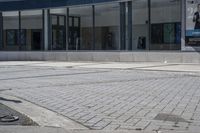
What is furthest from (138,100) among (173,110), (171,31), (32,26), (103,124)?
(32,26)

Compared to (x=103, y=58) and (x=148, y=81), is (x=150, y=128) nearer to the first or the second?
(x=148, y=81)

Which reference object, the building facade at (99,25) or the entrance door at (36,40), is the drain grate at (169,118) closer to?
the building facade at (99,25)

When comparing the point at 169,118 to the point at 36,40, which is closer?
the point at 169,118

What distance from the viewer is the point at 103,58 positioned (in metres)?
29.5

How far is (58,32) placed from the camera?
32625mm

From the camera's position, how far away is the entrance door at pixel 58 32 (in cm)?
3216

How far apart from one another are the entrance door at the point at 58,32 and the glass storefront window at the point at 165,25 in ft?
24.0

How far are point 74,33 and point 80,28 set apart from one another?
0.62m

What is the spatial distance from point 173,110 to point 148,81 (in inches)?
252

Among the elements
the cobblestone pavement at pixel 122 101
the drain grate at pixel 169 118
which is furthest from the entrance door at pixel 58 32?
the drain grate at pixel 169 118

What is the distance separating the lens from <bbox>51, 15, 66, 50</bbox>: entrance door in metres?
32.2

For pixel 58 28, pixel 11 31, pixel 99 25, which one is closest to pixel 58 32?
pixel 58 28

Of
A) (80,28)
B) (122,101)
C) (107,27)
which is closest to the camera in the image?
(122,101)

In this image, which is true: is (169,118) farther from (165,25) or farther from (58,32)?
(58,32)
